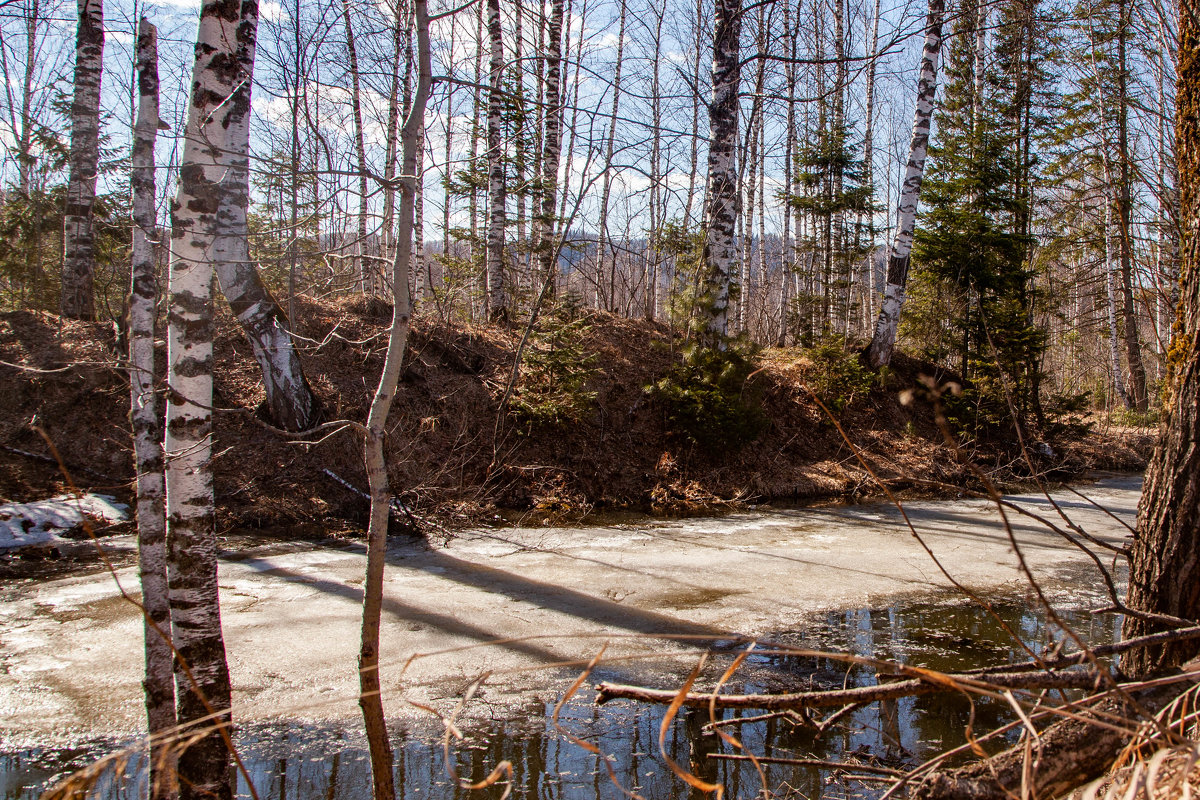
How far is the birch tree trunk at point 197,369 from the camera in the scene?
3.46 m

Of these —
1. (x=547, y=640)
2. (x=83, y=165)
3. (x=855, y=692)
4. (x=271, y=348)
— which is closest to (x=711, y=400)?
(x=271, y=348)

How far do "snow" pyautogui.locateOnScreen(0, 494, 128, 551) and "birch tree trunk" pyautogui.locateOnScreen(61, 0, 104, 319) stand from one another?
360cm

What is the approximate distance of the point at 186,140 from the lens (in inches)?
136

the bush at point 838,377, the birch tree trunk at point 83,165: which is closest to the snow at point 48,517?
the birch tree trunk at point 83,165

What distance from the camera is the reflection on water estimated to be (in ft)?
10.9

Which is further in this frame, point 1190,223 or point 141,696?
point 141,696

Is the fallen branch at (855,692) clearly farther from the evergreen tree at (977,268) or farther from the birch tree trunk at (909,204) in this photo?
the birch tree trunk at (909,204)

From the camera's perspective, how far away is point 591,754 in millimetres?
3648

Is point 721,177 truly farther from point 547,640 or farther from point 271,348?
point 547,640

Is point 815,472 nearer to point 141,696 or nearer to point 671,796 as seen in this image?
point 671,796

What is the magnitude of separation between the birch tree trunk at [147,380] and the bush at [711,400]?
736cm

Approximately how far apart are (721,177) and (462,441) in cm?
577

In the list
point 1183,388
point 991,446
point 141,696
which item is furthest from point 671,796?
point 991,446

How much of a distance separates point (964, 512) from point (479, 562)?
20.9 ft
